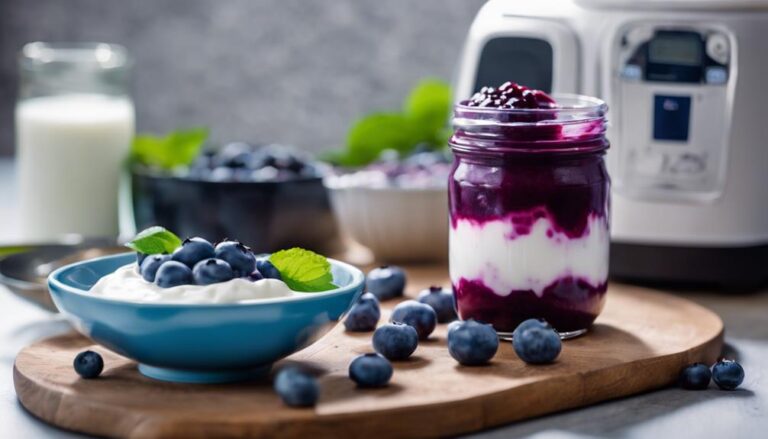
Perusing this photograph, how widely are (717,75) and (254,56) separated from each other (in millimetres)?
1705

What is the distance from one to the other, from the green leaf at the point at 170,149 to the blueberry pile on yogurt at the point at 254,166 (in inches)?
2.3

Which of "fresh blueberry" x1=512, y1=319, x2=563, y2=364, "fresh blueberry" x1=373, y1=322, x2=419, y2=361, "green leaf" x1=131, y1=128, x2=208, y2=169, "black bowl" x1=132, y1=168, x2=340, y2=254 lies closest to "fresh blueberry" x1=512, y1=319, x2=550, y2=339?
"fresh blueberry" x1=512, y1=319, x2=563, y2=364

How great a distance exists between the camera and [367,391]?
1049 millimetres

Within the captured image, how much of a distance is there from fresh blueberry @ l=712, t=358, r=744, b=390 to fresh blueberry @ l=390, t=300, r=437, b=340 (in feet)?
0.98

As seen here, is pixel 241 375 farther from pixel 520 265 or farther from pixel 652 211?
pixel 652 211

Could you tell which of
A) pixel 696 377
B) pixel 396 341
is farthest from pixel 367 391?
pixel 696 377

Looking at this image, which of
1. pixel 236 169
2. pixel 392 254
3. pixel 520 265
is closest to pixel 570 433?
pixel 520 265

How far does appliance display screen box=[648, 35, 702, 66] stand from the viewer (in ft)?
4.89

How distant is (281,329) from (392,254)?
0.68 m

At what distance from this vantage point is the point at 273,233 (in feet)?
5.67

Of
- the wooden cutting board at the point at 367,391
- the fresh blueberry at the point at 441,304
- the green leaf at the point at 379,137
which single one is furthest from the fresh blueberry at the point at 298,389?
the green leaf at the point at 379,137

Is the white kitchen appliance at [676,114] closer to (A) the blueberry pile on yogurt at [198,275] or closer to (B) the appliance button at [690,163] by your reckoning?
(B) the appliance button at [690,163]

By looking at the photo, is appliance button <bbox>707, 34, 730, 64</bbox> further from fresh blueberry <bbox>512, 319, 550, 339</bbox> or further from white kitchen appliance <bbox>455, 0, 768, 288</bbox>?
fresh blueberry <bbox>512, 319, 550, 339</bbox>

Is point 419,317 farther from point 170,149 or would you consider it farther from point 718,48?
point 170,149
